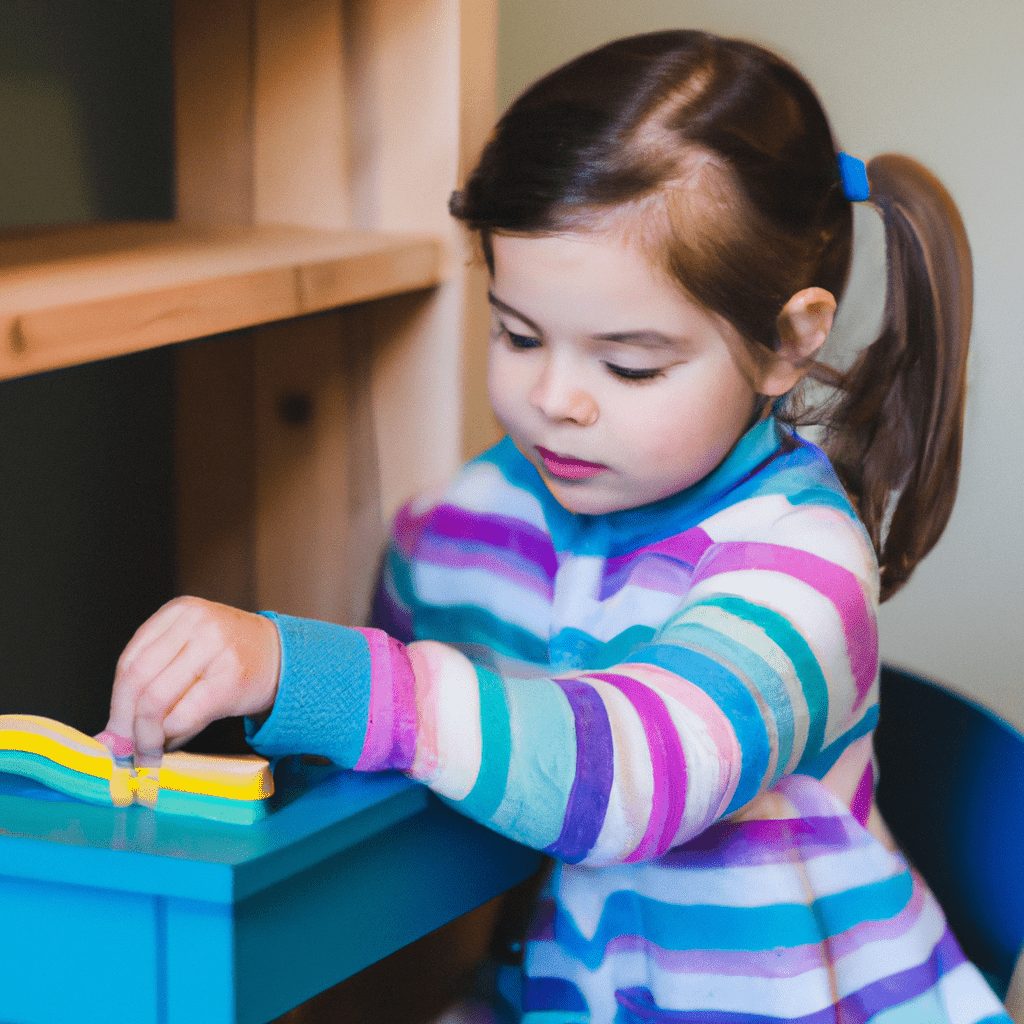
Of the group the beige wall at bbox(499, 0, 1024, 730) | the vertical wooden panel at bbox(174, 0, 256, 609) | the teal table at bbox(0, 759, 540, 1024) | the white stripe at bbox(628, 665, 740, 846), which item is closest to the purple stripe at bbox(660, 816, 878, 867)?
the white stripe at bbox(628, 665, 740, 846)

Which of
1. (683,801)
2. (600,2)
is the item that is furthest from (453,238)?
(600,2)

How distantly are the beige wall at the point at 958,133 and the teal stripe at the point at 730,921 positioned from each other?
713 mm

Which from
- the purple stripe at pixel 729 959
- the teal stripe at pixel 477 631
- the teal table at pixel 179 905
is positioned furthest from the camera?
the teal stripe at pixel 477 631

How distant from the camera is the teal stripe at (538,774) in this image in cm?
45

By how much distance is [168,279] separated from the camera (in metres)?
0.56

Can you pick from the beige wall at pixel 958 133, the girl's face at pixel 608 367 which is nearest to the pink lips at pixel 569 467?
the girl's face at pixel 608 367

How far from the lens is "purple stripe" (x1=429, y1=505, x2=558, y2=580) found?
733mm

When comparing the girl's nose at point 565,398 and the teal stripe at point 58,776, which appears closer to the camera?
the teal stripe at point 58,776

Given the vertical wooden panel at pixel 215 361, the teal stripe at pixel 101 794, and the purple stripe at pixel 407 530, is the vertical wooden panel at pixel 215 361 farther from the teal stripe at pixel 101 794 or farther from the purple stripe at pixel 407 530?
the teal stripe at pixel 101 794

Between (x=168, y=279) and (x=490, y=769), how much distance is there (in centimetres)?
27

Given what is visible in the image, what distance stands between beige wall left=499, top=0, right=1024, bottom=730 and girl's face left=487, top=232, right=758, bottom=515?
2.25 ft

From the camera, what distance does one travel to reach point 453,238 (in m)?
0.79

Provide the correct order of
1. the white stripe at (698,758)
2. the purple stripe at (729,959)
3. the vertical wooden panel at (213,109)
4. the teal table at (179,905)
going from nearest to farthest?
the teal table at (179,905) < the white stripe at (698,758) < the purple stripe at (729,959) < the vertical wooden panel at (213,109)

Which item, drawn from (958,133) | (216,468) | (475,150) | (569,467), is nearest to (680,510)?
(569,467)
